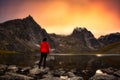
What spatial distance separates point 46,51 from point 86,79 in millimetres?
10543

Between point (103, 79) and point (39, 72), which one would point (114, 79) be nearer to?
point (103, 79)

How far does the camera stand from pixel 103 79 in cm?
2180

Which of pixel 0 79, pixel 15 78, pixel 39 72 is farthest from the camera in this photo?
pixel 39 72

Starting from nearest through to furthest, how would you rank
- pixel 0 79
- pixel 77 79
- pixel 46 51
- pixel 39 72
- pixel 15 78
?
pixel 0 79 → pixel 15 78 → pixel 77 79 → pixel 39 72 → pixel 46 51

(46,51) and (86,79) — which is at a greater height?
(46,51)

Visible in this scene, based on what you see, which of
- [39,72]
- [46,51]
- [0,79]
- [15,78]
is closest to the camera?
[0,79]

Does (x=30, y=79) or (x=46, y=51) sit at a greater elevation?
(x=46, y=51)

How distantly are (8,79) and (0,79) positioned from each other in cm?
75

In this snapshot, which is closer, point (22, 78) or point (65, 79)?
point (22, 78)

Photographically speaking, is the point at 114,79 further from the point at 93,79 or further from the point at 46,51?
the point at 46,51

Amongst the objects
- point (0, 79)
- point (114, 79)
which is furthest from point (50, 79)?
point (114, 79)

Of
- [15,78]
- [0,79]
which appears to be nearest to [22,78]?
[15,78]

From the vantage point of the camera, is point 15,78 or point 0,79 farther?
point 15,78

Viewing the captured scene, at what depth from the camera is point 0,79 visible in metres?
19.0
